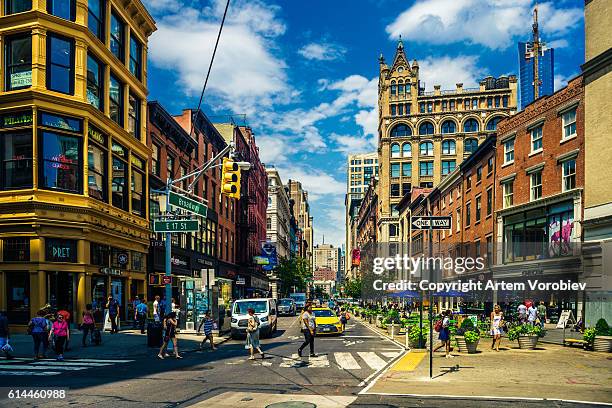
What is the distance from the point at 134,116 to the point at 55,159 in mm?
9438

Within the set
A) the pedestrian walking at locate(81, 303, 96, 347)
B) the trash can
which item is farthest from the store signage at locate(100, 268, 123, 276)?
the trash can

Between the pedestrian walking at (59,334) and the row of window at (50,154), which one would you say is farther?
the row of window at (50,154)

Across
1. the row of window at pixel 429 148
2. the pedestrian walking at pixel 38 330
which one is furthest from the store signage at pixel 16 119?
the row of window at pixel 429 148

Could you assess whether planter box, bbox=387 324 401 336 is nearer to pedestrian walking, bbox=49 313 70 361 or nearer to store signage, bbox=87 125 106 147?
pedestrian walking, bbox=49 313 70 361


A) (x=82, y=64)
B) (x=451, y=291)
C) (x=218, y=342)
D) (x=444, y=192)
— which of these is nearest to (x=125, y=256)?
(x=218, y=342)

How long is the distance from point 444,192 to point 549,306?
24.2m

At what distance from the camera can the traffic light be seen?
18688mm

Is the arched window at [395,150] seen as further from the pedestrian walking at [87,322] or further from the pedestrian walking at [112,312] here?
the pedestrian walking at [87,322]

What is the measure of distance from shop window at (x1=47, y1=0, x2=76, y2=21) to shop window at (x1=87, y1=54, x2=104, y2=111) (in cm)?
212

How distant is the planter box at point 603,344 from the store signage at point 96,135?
24.3m

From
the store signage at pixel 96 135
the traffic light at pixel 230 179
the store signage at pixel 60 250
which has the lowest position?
the store signage at pixel 60 250

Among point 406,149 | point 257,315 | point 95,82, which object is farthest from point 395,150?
point 257,315

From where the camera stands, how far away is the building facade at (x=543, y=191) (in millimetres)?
31625

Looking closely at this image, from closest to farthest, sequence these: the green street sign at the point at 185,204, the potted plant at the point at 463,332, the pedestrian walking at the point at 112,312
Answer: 1. the potted plant at the point at 463,332
2. the green street sign at the point at 185,204
3. the pedestrian walking at the point at 112,312
